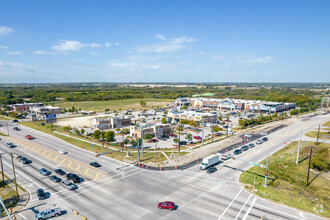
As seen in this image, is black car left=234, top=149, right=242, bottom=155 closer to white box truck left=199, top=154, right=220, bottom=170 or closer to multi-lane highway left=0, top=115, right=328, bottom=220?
multi-lane highway left=0, top=115, right=328, bottom=220

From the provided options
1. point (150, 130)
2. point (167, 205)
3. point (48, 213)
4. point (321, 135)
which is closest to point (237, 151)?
point (150, 130)

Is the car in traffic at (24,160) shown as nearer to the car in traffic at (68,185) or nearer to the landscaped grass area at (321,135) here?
the car in traffic at (68,185)

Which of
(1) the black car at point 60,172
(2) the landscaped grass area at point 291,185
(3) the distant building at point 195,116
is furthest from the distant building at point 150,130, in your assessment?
(2) the landscaped grass area at point 291,185

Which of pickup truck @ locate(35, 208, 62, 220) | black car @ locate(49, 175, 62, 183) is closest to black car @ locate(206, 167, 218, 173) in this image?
pickup truck @ locate(35, 208, 62, 220)

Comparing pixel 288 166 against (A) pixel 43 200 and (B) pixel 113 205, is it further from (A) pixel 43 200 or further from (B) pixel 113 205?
(A) pixel 43 200

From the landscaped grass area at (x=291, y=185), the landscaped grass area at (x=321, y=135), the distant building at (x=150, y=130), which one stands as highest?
the distant building at (x=150, y=130)

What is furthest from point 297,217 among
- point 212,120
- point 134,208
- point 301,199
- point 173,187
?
point 212,120
